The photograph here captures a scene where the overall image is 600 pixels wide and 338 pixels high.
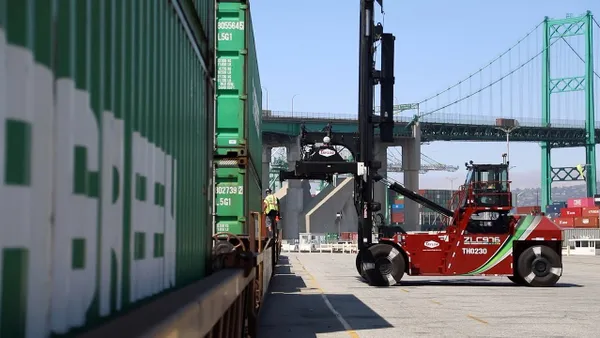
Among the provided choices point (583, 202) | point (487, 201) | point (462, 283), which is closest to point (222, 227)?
point (487, 201)

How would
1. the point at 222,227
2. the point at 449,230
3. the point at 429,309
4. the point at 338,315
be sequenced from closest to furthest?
the point at 222,227 → the point at 338,315 → the point at 429,309 → the point at 449,230

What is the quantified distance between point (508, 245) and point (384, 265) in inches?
129

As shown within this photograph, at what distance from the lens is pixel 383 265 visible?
808 inches

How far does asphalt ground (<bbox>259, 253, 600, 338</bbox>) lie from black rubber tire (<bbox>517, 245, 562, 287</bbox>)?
35 cm

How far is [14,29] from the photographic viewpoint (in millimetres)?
2428

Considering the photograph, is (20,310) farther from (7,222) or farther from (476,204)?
(476,204)

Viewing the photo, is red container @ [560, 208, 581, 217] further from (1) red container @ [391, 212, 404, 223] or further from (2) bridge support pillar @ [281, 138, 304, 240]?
(2) bridge support pillar @ [281, 138, 304, 240]

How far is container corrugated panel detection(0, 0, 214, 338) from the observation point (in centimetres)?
248

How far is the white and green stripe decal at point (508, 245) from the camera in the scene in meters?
20.7

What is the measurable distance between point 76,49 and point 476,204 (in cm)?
1875

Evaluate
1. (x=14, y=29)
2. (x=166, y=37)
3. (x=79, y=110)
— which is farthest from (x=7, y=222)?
(x=166, y=37)

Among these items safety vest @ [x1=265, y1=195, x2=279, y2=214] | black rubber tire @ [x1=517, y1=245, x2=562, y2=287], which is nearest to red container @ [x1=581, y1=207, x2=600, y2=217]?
black rubber tire @ [x1=517, y1=245, x2=562, y2=287]

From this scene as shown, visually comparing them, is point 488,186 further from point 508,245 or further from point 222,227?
point 222,227

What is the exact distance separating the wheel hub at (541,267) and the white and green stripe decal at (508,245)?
698 mm
